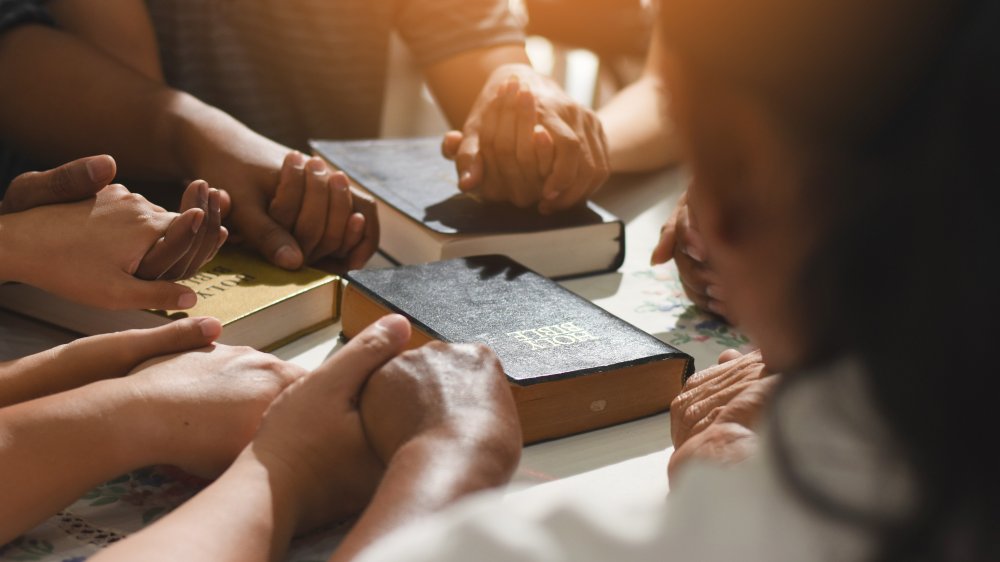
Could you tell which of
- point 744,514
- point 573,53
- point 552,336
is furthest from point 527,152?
point 573,53

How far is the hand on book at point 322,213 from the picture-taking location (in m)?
0.99

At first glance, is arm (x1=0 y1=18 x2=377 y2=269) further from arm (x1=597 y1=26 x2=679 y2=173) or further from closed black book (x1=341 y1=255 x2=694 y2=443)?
arm (x1=597 y1=26 x2=679 y2=173)

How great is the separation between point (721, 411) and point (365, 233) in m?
0.50

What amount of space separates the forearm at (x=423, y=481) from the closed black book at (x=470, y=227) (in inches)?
17.7

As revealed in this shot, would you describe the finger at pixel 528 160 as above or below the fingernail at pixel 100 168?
below

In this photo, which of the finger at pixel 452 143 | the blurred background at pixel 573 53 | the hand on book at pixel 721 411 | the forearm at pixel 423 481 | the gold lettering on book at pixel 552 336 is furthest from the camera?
the blurred background at pixel 573 53

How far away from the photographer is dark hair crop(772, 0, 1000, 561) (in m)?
0.32

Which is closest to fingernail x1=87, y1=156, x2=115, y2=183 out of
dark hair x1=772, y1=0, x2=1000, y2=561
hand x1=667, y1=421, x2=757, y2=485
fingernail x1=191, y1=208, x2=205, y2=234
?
fingernail x1=191, y1=208, x2=205, y2=234

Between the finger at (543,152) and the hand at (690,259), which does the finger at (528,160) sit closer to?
the finger at (543,152)

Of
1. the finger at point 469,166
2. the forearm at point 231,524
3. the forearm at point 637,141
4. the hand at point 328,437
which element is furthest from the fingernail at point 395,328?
the forearm at point 637,141

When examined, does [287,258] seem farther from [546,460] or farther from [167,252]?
[546,460]

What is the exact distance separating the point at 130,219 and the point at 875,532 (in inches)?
26.8

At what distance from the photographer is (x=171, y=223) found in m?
0.81

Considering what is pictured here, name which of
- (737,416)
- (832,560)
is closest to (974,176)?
(832,560)
